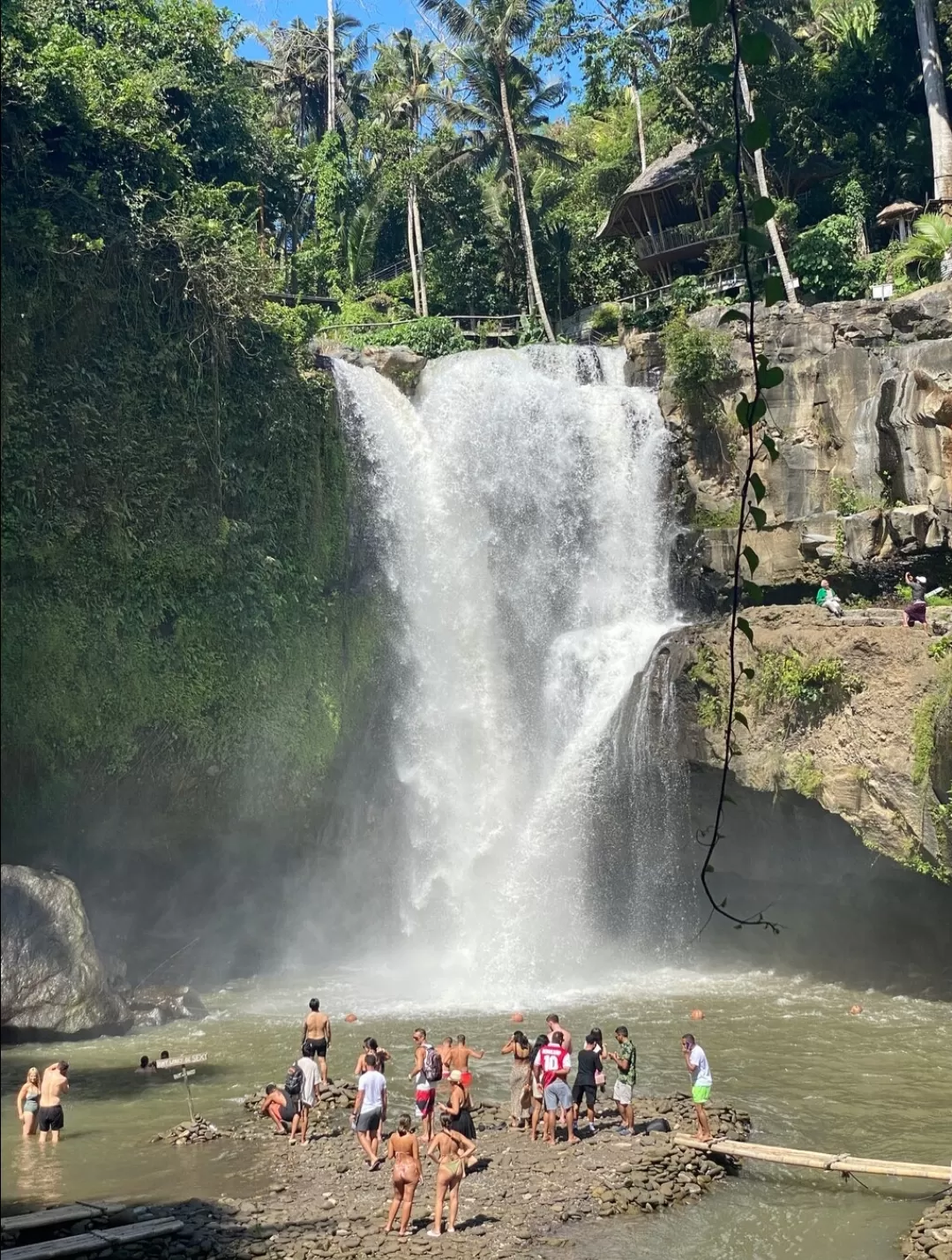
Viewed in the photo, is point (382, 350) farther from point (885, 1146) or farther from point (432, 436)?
point (885, 1146)

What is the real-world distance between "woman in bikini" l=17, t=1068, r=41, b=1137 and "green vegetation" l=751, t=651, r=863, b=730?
12.8m

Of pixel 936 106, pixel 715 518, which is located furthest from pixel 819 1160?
pixel 936 106

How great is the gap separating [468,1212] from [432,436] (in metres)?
18.1

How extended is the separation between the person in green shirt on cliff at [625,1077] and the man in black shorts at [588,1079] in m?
0.22

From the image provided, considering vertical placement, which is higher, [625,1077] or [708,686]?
[708,686]

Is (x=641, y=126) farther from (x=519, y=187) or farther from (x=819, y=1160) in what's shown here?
(x=819, y=1160)

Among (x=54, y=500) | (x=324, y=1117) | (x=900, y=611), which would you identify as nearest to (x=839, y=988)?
(x=900, y=611)

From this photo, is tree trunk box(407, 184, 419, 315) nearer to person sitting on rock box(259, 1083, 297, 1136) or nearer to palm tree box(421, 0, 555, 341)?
palm tree box(421, 0, 555, 341)

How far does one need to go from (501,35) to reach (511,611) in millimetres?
20121

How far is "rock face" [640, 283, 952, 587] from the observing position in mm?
23406

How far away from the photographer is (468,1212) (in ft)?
37.0

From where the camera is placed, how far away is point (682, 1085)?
15.2m

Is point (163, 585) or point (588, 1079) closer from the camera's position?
point (588, 1079)

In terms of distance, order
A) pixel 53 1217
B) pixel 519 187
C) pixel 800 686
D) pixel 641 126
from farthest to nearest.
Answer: pixel 641 126, pixel 519 187, pixel 800 686, pixel 53 1217
